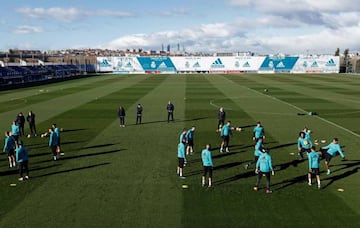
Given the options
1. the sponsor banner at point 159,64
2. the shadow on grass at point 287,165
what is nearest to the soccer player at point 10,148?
the shadow on grass at point 287,165

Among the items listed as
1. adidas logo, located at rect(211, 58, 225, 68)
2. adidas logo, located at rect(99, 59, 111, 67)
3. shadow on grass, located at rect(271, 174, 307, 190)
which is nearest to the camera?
shadow on grass, located at rect(271, 174, 307, 190)

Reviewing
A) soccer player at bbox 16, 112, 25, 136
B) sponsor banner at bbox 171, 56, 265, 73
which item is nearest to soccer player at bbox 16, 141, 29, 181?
soccer player at bbox 16, 112, 25, 136

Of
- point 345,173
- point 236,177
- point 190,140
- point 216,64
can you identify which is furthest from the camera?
point 216,64

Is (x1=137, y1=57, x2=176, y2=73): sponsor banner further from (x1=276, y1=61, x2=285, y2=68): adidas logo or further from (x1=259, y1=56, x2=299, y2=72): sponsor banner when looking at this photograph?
(x1=276, y1=61, x2=285, y2=68): adidas logo

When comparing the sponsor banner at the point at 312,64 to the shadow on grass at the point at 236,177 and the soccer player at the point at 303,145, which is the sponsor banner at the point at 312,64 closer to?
the soccer player at the point at 303,145

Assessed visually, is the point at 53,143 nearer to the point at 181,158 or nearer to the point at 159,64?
the point at 181,158

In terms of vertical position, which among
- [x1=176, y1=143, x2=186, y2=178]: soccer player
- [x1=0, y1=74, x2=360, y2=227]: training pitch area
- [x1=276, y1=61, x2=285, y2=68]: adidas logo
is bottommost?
[x1=0, y1=74, x2=360, y2=227]: training pitch area

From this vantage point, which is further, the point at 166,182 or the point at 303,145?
the point at 303,145

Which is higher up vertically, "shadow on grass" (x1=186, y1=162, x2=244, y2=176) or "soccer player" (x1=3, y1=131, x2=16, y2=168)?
"soccer player" (x1=3, y1=131, x2=16, y2=168)

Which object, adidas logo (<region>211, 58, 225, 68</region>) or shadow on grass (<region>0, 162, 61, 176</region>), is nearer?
shadow on grass (<region>0, 162, 61, 176</region>)

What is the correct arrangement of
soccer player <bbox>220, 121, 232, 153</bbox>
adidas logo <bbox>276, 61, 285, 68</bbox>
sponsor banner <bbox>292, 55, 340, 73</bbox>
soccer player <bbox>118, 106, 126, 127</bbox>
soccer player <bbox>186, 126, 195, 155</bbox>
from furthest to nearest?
adidas logo <bbox>276, 61, 285, 68</bbox>
sponsor banner <bbox>292, 55, 340, 73</bbox>
soccer player <bbox>118, 106, 126, 127</bbox>
soccer player <bbox>220, 121, 232, 153</bbox>
soccer player <bbox>186, 126, 195, 155</bbox>

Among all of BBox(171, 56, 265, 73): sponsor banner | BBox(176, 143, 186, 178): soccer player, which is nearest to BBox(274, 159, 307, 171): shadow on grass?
BBox(176, 143, 186, 178): soccer player

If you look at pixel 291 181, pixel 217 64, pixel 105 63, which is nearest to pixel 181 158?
pixel 291 181

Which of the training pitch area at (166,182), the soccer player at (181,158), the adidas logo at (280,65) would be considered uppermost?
the adidas logo at (280,65)
